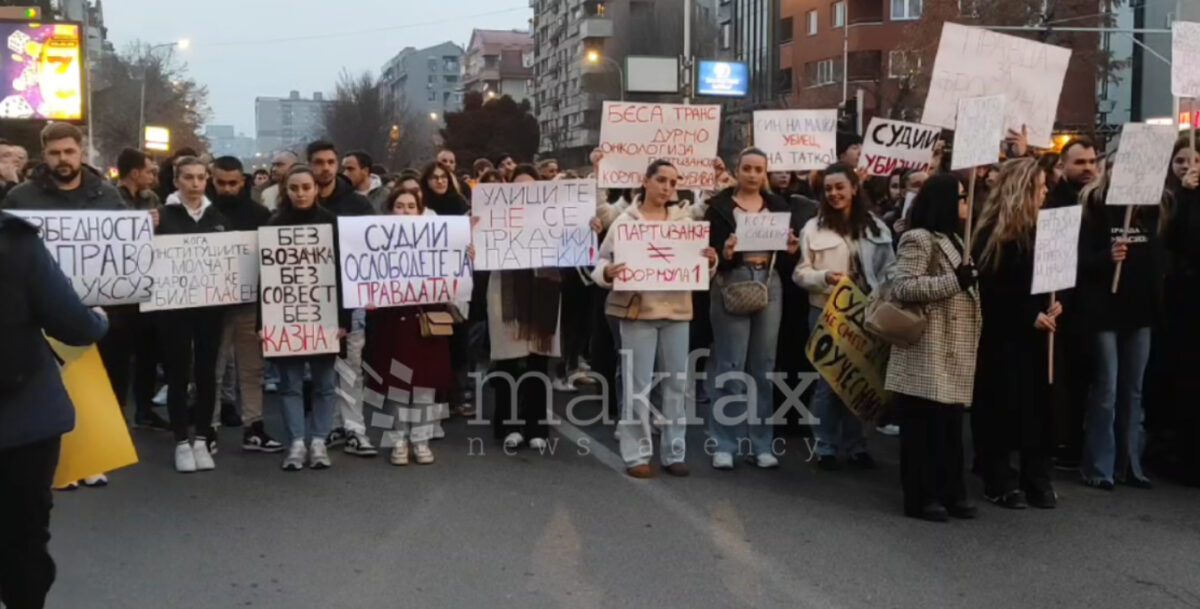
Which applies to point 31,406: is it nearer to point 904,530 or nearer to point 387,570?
point 387,570

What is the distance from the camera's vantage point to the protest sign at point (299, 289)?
7.77m

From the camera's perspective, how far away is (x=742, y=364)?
25.7 ft

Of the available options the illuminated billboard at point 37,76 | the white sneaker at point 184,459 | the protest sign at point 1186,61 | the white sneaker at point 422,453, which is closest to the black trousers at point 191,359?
the white sneaker at point 184,459

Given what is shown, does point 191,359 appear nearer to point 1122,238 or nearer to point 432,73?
point 1122,238

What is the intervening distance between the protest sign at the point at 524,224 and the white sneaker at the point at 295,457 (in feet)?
5.52

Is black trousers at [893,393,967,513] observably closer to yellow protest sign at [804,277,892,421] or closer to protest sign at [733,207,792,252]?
yellow protest sign at [804,277,892,421]

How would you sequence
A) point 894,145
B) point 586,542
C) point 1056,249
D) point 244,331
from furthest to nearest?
point 894,145, point 244,331, point 1056,249, point 586,542

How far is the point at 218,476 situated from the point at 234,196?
2020 millimetres

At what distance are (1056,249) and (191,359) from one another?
18.2ft

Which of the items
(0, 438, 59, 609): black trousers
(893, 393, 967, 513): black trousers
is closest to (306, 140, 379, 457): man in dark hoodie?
(893, 393, 967, 513): black trousers

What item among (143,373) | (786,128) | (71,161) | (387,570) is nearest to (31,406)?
(387,570)

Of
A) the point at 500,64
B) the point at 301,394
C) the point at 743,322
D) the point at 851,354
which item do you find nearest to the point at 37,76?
the point at 301,394

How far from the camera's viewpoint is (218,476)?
769cm

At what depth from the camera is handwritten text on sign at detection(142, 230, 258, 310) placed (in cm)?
779
